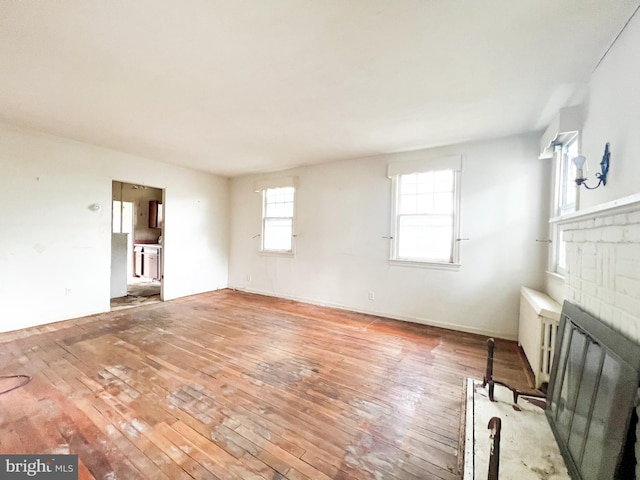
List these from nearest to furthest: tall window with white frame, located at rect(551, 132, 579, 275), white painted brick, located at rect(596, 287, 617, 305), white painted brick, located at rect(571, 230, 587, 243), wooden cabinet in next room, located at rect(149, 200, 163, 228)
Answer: white painted brick, located at rect(596, 287, 617, 305)
white painted brick, located at rect(571, 230, 587, 243)
tall window with white frame, located at rect(551, 132, 579, 275)
wooden cabinet in next room, located at rect(149, 200, 163, 228)

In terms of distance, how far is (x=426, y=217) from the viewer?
3.82 meters

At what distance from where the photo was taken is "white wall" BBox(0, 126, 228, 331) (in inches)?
127

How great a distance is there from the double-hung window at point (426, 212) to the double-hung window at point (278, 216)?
6.77 feet

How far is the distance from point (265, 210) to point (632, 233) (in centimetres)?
513

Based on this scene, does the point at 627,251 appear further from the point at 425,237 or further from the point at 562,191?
the point at 425,237

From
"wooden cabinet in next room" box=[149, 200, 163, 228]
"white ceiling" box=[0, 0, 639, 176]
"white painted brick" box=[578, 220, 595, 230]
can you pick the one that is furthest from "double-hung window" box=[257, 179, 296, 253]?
"white painted brick" box=[578, 220, 595, 230]

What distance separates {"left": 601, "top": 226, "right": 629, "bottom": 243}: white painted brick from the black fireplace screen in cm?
42

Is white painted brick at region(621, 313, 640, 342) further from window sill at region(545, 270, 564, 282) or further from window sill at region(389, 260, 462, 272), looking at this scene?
window sill at region(389, 260, 462, 272)

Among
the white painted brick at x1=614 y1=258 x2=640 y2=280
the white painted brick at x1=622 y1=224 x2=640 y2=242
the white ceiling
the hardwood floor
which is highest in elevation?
the white ceiling

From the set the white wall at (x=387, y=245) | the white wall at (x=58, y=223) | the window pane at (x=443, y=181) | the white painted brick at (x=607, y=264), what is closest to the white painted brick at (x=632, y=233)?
the white painted brick at (x=607, y=264)

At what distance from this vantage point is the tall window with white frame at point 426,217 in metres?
3.63

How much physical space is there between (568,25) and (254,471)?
3.12 meters

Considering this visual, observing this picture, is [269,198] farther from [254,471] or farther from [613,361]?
[613,361]

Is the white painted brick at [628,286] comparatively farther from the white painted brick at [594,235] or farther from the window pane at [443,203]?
the window pane at [443,203]
